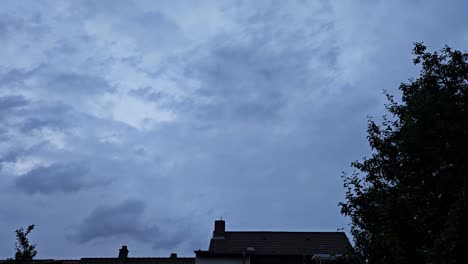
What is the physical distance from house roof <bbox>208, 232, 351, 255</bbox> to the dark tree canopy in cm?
2800

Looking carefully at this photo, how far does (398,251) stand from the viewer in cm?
1256

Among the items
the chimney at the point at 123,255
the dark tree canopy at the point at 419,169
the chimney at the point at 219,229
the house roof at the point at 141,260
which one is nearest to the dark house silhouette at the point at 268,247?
the chimney at the point at 219,229

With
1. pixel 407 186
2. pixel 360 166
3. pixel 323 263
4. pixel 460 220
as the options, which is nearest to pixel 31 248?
pixel 360 166

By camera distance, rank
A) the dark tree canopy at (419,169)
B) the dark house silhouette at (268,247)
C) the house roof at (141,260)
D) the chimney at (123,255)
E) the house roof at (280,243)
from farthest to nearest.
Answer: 1. the chimney at (123,255)
2. the house roof at (141,260)
3. the house roof at (280,243)
4. the dark house silhouette at (268,247)
5. the dark tree canopy at (419,169)

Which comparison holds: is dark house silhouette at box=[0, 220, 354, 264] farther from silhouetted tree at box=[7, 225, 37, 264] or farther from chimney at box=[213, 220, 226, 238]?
silhouetted tree at box=[7, 225, 37, 264]

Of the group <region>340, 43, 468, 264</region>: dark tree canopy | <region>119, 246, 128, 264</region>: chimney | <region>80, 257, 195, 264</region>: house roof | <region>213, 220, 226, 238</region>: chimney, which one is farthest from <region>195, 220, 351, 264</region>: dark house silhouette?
<region>340, 43, 468, 264</region>: dark tree canopy

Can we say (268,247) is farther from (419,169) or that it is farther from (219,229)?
(419,169)

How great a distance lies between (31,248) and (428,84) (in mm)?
21707

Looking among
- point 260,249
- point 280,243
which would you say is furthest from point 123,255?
point 280,243

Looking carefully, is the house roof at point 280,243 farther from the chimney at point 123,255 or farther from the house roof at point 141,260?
the chimney at point 123,255

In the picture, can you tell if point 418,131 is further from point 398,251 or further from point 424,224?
point 398,251

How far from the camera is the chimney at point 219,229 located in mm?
48688

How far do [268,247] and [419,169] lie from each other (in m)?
31.8

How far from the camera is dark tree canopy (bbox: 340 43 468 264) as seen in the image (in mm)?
15578
